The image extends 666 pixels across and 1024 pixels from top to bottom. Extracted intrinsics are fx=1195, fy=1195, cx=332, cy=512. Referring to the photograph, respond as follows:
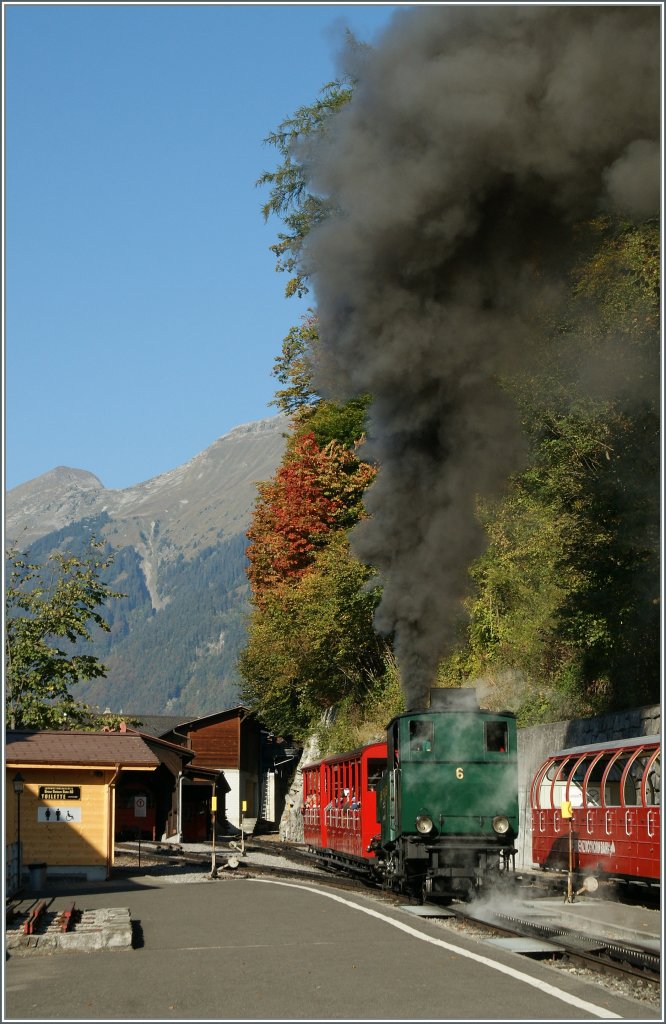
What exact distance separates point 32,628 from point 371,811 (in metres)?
15.8

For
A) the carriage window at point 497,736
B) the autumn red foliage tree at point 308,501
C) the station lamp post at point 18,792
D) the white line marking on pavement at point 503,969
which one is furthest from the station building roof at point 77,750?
the autumn red foliage tree at point 308,501

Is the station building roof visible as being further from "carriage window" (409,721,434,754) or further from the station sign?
"carriage window" (409,721,434,754)

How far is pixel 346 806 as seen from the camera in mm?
19875

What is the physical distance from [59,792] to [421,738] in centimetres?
888

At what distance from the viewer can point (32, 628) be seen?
30.9m

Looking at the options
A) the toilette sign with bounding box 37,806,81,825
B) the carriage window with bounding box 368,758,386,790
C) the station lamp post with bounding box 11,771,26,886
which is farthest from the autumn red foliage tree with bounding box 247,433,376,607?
the carriage window with bounding box 368,758,386,790

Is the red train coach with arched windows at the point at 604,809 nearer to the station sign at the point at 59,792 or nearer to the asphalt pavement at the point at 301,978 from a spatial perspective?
the asphalt pavement at the point at 301,978

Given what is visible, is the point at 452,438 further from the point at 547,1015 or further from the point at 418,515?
the point at 547,1015

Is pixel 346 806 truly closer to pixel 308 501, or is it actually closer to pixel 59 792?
pixel 59 792

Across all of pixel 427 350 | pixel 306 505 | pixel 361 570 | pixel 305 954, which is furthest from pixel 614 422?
pixel 306 505

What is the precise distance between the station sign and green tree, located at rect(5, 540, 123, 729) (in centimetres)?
920

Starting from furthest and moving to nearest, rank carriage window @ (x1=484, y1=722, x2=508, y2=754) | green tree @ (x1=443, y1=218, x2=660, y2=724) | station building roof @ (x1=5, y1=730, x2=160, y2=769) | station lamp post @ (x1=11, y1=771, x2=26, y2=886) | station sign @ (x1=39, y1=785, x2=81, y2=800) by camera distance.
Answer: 1. station sign @ (x1=39, y1=785, x2=81, y2=800)
2. station building roof @ (x1=5, y1=730, x2=160, y2=769)
3. station lamp post @ (x1=11, y1=771, x2=26, y2=886)
4. green tree @ (x1=443, y1=218, x2=660, y2=724)
5. carriage window @ (x1=484, y1=722, x2=508, y2=754)

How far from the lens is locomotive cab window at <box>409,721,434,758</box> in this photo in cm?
1455

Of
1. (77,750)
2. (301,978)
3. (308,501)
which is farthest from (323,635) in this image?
Answer: (301,978)
